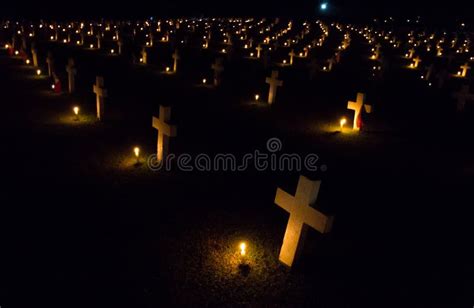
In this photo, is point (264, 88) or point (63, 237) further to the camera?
point (264, 88)

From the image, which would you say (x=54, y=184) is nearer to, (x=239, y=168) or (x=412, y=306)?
(x=239, y=168)

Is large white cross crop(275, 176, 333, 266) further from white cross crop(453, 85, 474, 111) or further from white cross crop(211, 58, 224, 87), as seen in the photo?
white cross crop(211, 58, 224, 87)

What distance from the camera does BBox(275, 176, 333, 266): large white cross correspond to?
4.91 metres

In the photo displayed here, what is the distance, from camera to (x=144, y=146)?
9.58m

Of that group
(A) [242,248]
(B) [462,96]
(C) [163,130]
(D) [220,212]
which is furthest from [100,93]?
(B) [462,96]

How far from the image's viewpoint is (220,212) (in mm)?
6934

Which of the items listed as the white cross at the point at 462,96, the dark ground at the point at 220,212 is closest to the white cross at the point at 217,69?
the dark ground at the point at 220,212

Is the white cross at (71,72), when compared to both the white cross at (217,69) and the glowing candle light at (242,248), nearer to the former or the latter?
the white cross at (217,69)

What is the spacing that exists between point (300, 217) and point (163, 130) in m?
4.15

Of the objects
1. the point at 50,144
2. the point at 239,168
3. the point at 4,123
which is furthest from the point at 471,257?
the point at 4,123

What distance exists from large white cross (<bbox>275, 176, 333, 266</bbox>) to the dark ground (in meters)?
0.17

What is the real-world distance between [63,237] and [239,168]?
4009 millimetres

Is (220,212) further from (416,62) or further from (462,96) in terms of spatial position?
(416,62)

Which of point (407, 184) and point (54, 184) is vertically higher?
point (407, 184)
